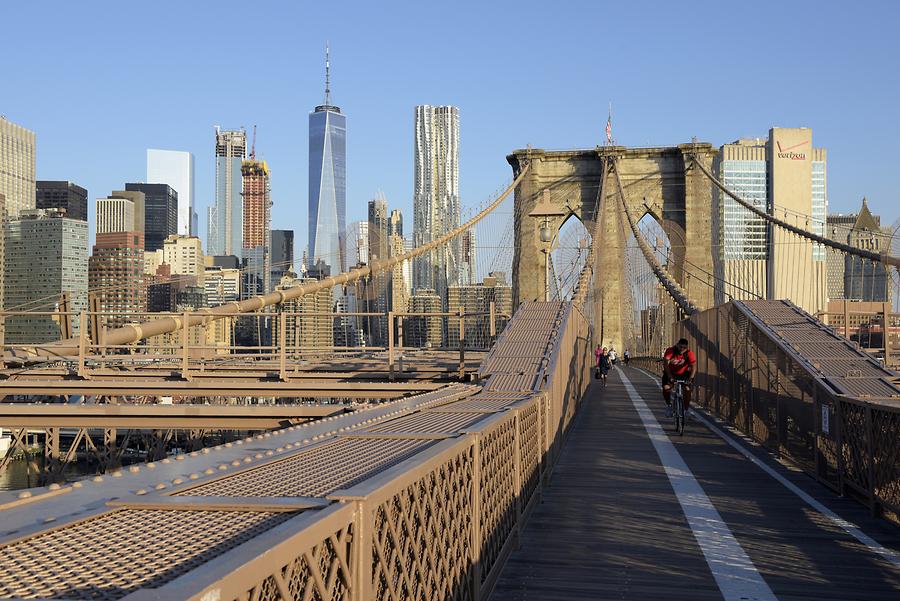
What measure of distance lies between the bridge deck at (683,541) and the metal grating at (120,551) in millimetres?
3095

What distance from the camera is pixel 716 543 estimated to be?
686 cm

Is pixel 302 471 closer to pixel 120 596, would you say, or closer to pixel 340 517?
pixel 340 517

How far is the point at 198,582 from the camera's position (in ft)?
6.64

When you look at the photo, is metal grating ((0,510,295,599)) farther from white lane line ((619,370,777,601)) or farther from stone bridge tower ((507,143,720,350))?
stone bridge tower ((507,143,720,350))

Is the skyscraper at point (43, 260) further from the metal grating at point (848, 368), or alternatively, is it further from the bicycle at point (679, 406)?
the metal grating at point (848, 368)

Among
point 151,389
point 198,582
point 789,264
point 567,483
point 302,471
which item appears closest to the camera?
point 198,582

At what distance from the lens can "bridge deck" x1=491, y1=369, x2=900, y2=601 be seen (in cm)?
570

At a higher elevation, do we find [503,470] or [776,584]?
[503,470]

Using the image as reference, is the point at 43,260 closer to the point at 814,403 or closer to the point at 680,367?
the point at 680,367

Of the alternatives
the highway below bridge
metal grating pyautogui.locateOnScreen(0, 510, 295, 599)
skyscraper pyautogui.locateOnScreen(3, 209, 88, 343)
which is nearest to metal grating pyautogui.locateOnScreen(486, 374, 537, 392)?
the highway below bridge

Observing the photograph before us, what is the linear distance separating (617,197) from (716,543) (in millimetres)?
50653

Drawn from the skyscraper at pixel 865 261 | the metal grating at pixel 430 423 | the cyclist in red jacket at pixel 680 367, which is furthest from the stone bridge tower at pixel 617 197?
the metal grating at pixel 430 423

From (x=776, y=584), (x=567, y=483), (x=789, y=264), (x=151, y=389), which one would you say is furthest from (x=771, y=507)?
(x=789, y=264)

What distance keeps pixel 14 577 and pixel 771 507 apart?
7345mm
